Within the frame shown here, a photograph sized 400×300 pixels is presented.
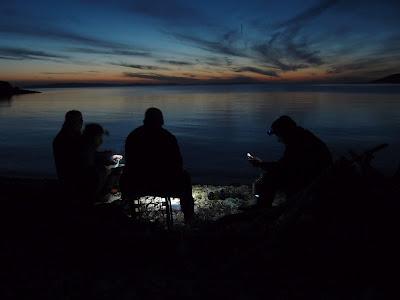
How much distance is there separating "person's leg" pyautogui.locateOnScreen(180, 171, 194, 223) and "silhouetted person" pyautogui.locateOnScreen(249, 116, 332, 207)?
5.14 feet

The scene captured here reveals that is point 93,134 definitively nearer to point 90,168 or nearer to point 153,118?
point 90,168

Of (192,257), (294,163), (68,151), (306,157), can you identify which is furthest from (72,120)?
(306,157)

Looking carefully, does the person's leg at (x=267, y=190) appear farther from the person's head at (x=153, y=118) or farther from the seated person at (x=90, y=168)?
the seated person at (x=90, y=168)

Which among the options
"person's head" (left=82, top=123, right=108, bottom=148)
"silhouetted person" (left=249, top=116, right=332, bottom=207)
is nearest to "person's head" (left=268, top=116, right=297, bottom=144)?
"silhouetted person" (left=249, top=116, right=332, bottom=207)

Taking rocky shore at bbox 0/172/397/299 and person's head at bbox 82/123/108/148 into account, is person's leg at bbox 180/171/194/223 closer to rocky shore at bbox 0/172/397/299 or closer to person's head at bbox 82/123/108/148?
rocky shore at bbox 0/172/397/299

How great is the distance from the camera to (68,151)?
7.20 m

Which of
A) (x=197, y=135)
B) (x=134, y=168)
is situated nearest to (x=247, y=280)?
(x=134, y=168)

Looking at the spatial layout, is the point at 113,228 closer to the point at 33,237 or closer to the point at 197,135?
the point at 33,237

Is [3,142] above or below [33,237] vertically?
below

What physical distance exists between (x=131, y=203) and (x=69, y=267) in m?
1.86

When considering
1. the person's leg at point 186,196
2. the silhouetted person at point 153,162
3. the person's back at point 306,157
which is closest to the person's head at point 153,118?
the silhouetted person at point 153,162

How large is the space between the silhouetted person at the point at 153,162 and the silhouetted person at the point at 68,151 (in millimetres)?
1379

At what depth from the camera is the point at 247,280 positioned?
466 centimetres

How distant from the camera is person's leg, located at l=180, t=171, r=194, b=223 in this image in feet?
21.4
